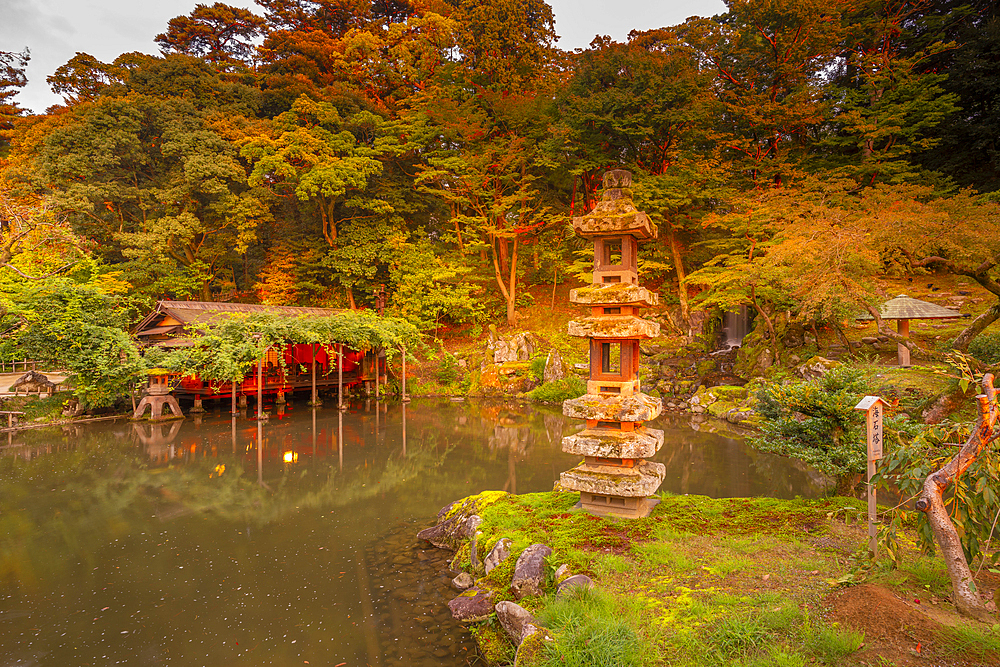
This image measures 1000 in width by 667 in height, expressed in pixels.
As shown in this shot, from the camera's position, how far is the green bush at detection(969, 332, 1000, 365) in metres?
10.8

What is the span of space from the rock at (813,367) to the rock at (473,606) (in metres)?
12.0

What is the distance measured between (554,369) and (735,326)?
9.29 m

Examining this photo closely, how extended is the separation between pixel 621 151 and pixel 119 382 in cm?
2087

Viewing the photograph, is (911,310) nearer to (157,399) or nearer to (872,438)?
(872,438)

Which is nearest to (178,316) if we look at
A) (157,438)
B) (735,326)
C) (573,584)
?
(157,438)

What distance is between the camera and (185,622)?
15.3 ft

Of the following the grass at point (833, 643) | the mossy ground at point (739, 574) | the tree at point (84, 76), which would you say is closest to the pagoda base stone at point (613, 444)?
the mossy ground at point (739, 574)

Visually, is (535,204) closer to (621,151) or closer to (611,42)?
(621,151)

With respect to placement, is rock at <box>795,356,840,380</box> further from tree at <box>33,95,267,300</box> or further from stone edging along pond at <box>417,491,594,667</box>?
tree at <box>33,95,267,300</box>

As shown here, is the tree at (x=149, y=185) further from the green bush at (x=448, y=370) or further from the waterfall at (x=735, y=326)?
the waterfall at (x=735, y=326)

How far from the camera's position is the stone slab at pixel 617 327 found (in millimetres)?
5801

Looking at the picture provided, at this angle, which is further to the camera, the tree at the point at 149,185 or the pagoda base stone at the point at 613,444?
the tree at the point at 149,185

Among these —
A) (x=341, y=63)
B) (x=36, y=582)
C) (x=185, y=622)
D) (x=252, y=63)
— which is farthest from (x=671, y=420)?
(x=252, y=63)

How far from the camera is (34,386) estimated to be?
14.8 metres
